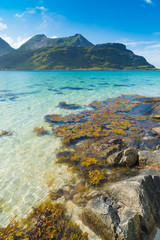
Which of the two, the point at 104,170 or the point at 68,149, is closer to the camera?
the point at 104,170

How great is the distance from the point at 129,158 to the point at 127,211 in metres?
4.75

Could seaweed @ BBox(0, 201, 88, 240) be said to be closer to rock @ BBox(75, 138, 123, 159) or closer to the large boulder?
the large boulder

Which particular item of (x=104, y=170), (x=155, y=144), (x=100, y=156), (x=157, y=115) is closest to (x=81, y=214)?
(x=104, y=170)

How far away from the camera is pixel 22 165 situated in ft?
34.8

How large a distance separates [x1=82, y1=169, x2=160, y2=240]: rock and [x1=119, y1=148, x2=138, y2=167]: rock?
110 inches

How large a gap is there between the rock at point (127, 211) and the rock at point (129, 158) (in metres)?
2.78

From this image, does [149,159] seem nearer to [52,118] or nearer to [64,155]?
[64,155]

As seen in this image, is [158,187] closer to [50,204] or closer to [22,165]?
[50,204]

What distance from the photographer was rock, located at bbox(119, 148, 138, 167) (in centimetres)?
989

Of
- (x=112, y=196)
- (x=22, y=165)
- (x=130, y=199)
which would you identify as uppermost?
(x=130, y=199)

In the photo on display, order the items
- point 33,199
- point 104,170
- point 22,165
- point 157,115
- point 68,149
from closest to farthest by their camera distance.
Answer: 1. point 33,199
2. point 104,170
3. point 22,165
4. point 68,149
5. point 157,115

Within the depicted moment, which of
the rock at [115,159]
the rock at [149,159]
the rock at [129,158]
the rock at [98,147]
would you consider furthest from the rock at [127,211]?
the rock at [98,147]

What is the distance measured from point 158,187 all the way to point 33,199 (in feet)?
23.4

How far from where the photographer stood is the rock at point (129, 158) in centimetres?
989
